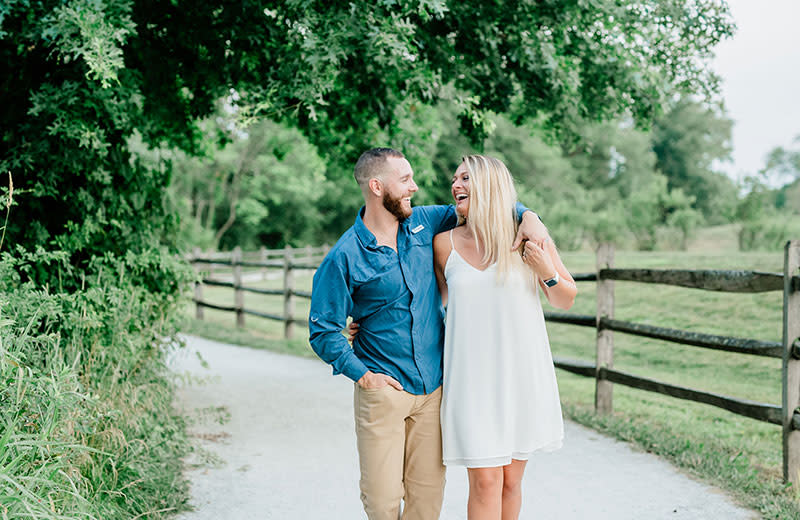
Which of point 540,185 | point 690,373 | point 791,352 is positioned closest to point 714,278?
point 791,352

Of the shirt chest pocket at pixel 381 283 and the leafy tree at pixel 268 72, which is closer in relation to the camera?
the shirt chest pocket at pixel 381 283

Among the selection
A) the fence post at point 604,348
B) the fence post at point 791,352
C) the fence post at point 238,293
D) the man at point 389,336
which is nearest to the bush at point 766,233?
the fence post at point 238,293

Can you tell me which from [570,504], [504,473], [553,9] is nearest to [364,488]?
[504,473]

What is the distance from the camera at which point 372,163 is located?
324cm

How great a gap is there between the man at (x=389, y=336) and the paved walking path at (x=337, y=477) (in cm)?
136

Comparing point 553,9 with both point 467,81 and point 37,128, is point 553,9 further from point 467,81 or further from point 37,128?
point 37,128

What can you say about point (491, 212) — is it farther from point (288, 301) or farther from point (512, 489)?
point (288, 301)

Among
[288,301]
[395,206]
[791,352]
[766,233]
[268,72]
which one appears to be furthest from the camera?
[766,233]

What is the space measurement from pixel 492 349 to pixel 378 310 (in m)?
0.52

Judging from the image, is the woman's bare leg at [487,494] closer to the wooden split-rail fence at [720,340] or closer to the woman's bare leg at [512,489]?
the woman's bare leg at [512,489]

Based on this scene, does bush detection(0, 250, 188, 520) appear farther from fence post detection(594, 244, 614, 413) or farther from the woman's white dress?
fence post detection(594, 244, 614, 413)

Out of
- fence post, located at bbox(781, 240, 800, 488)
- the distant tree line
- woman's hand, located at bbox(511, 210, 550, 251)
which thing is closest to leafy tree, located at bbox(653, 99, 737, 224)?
the distant tree line

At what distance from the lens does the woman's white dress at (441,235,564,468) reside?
10.4 feet

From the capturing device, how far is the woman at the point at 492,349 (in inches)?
124
